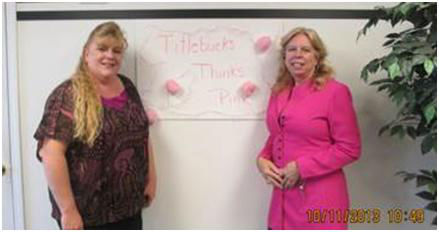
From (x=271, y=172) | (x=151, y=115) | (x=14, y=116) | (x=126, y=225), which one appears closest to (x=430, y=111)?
(x=271, y=172)

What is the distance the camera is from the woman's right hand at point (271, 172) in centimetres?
149

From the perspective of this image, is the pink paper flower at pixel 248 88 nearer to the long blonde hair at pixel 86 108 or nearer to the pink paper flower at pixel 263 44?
the pink paper flower at pixel 263 44

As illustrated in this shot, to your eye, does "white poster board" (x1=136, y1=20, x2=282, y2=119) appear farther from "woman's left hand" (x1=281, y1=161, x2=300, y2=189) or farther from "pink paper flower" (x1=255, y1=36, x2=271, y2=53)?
"woman's left hand" (x1=281, y1=161, x2=300, y2=189)

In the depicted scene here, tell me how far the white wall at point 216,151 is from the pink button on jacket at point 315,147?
271 millimetres

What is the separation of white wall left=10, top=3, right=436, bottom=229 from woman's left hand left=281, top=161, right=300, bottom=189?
0.31 metres

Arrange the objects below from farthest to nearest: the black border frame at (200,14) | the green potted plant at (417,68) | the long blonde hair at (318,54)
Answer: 1. the black border frame at (200,14)
2. the long blonde hair at (318,54)
3. the green potted plant at (417,68)

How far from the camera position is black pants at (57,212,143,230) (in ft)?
4.87

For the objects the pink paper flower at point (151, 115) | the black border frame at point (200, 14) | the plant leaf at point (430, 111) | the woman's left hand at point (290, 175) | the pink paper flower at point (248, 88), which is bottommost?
the woman's left hand at point (290, 175)

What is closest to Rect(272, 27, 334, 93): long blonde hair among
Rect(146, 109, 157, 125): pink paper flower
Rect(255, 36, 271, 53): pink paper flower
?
Rect(255, 36, 271, 53): pink paper flower

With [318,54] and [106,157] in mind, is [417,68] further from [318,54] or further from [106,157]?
[106,157]

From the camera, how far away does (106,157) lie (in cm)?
141

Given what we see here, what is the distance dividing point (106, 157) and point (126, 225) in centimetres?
34

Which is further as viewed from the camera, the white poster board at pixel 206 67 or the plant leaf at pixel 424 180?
the white poster board at pixel 206 67
